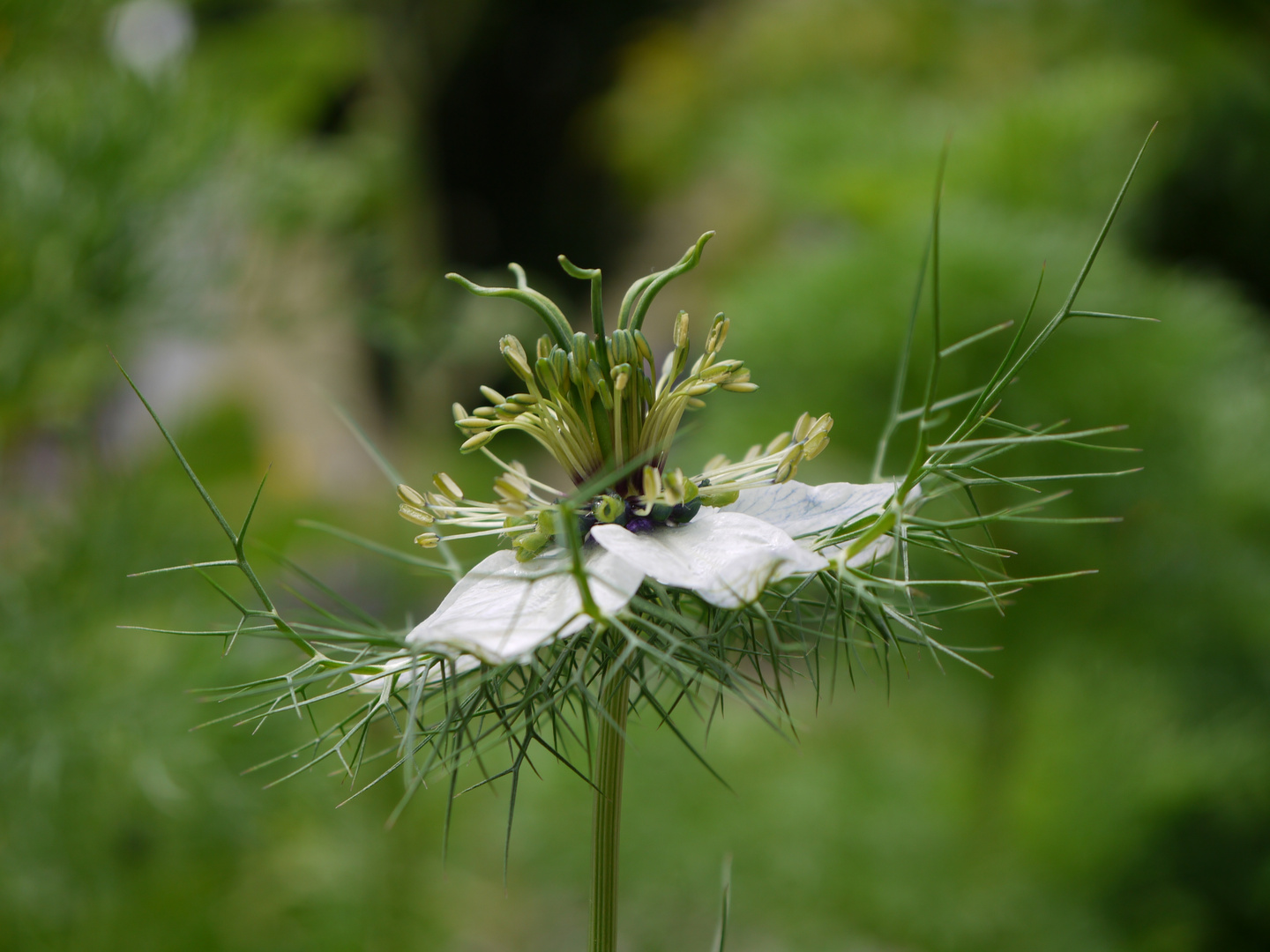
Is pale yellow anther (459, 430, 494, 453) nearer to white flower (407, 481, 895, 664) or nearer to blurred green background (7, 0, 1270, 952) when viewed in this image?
white flower (407, 481, 895, 664)

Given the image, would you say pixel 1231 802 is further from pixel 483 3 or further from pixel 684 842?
pixel 483 3

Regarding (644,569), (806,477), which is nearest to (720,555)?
(644,569)

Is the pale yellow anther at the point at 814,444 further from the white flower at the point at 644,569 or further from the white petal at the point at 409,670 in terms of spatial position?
the white petal at the point at 409,670

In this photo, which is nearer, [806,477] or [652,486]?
[652,486]

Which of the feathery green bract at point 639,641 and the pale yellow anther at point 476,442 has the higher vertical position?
the pale yellow anther at point 476,442

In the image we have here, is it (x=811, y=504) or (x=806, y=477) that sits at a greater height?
(x=811, y=504)

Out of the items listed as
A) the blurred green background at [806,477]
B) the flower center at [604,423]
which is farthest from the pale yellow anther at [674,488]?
the blurred green background at [806,477]

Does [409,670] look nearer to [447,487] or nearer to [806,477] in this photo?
[447,487]
